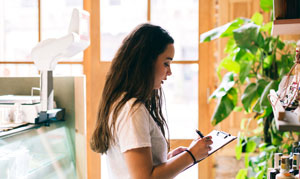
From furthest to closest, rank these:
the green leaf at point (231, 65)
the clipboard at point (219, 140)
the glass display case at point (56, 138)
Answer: the green leaf at point (231, 65) → the glass display case at point (56, 138) → the clipboard at point (219, 140)

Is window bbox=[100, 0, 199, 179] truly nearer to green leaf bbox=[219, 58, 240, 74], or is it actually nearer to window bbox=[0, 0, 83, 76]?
window bbox=[0, 0, 83, 76]

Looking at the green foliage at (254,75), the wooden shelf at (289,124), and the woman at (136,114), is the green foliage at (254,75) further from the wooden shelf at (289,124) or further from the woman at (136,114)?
the wooden shelf at (289,124)

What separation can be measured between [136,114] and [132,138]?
8cm

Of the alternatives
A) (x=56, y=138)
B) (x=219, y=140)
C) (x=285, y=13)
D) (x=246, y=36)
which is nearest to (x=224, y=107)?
(x=246, y=36)

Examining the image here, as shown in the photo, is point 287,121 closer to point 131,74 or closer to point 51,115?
point 131,74

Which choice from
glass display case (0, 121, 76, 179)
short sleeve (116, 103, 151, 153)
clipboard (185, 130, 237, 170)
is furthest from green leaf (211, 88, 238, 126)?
short sleeve (116, 103, 151, 153)

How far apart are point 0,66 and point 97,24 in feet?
2.95

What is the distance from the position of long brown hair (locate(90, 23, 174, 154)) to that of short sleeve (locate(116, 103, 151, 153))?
38 millimetres

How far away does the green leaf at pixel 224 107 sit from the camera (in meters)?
2.34

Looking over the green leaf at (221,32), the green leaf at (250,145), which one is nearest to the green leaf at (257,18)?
the green leaf at (221,32)

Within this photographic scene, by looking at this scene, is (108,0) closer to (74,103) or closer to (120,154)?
(74,103)

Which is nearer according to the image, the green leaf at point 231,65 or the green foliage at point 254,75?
the green foliage at point 254,75

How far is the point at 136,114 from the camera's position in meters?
1.15

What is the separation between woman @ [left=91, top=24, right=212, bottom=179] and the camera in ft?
3.76
